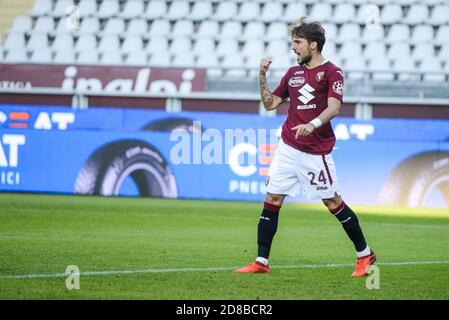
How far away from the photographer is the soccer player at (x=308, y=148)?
329 inches

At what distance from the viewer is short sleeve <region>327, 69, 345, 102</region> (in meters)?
8.27

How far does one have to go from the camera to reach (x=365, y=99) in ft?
64.2

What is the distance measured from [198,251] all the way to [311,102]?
2402 millimetres

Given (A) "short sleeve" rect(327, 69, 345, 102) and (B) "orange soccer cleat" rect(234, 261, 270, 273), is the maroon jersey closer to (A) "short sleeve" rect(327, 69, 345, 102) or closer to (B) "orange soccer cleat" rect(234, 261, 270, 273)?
(A) "short sleeve" rect(327, 69, 345, 102)

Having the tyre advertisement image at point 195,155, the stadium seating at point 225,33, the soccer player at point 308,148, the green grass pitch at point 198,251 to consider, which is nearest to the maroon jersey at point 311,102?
the soccer player at point 308,148

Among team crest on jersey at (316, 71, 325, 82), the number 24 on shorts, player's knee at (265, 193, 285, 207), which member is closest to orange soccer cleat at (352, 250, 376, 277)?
the number 24 on shorts

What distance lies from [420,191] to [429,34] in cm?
656

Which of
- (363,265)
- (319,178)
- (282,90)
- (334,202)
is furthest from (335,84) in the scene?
(363,265)

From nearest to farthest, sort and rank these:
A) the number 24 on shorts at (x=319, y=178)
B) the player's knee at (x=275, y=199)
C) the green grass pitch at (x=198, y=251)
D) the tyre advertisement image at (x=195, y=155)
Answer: the green grass pitch at (x=198, y=251) → the number 24 on shorts at (x=319, y=178) → the player's knee at (x=275, y=199) → the tyre advertisement image at (x=195, y=155)

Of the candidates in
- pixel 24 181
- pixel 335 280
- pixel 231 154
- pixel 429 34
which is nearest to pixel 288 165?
pixel 335 280

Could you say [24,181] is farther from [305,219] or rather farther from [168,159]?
[305,219]

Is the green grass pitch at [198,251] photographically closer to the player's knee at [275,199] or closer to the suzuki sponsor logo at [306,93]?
the player's knee at [275,199]

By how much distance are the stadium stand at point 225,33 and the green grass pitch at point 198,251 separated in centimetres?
642

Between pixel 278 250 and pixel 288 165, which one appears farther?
pixel 278 250
